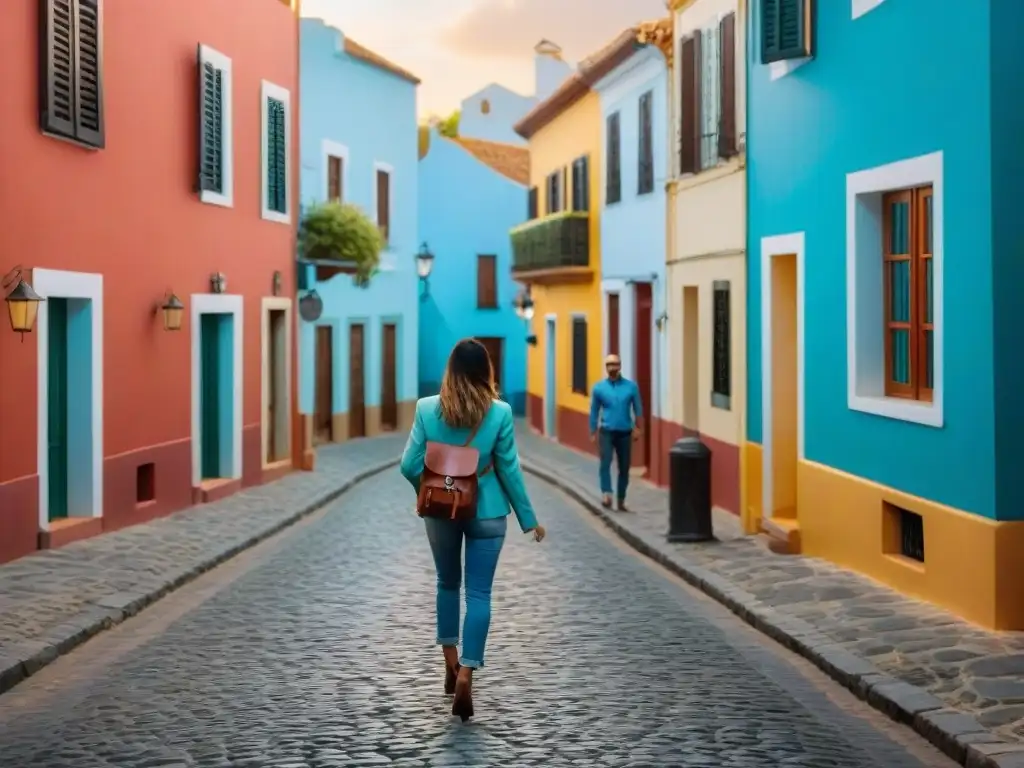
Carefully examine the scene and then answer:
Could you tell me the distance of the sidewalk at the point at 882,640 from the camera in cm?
742

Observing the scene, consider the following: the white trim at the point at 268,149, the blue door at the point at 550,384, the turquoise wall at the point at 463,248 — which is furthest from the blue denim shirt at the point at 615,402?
the turquoise wall at the point at 463,248

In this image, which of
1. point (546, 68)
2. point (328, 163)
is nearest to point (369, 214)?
point (328, 163)

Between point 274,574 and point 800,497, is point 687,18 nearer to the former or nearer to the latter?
point 800,497

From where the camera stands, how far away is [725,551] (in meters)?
14.6

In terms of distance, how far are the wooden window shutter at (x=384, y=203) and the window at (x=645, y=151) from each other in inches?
490

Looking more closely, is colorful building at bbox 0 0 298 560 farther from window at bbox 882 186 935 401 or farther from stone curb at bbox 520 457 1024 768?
window at bbox 882 186 935 401

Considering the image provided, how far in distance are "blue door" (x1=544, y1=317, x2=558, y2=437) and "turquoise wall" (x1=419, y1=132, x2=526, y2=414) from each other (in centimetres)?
1121

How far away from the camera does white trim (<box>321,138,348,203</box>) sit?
33062 millimetres

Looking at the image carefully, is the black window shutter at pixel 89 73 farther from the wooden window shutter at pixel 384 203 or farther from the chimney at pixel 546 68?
the chimney at pixel 546 68

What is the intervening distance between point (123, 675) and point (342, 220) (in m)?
18.5

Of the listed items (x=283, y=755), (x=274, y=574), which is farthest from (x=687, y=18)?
(x=283, y=755)

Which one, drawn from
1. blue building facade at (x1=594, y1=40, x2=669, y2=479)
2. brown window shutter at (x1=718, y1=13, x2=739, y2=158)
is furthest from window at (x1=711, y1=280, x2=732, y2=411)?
blue building facade at (x1=594, y1=40, x2=669, y2=479)

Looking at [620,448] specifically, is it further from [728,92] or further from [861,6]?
[861,6]

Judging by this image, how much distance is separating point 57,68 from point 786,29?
6.21 meters
